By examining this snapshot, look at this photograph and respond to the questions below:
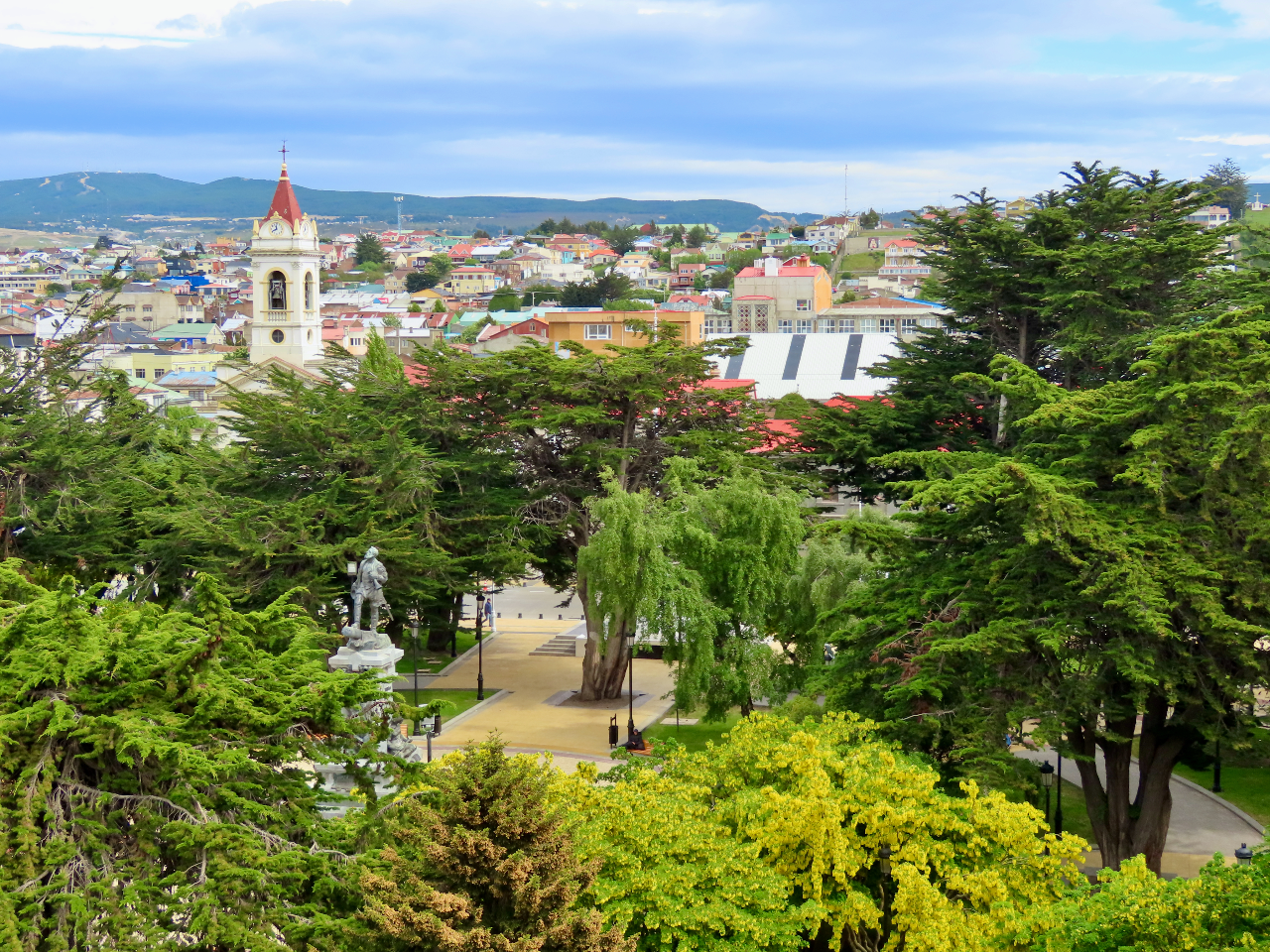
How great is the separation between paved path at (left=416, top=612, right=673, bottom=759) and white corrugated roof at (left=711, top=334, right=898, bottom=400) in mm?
32989

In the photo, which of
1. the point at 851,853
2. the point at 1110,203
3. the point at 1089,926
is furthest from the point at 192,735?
the point at 1110,203

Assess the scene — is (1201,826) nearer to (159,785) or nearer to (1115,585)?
(1115,585)

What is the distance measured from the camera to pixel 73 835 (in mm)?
14703

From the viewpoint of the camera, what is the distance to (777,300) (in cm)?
13838

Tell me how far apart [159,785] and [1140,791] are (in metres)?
17.3

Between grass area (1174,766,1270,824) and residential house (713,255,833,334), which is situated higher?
residential house (713,255,833,334)

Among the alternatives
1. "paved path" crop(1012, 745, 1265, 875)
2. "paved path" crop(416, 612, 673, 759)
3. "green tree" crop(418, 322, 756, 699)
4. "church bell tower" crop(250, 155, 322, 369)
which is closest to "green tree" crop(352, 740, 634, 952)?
"paved path" crop(1012, 745, 1265, 875)

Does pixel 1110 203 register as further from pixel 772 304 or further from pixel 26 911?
pixel 772 304

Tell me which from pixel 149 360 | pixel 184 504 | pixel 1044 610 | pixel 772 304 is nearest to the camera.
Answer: pixel 1044 610

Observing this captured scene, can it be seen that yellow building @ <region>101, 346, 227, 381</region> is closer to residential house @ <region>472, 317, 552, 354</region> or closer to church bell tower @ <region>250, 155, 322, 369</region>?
residential house @ <region>472, 317, 552, 354</region>

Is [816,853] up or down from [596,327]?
down

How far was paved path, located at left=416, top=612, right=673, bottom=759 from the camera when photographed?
33.8m

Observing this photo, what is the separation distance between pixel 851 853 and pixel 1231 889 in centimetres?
553

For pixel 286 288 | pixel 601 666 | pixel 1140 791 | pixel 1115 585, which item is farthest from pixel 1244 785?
pixel 286 288
